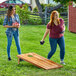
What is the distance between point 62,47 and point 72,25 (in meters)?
11.0

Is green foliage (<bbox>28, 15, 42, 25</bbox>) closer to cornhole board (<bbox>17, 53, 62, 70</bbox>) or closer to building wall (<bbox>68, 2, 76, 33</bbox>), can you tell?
building wall (<bbox>68, 2, 76, 33</bbox>)

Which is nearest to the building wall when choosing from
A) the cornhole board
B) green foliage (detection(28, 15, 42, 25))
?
green foliage (detection(28, 15, 42, 25))

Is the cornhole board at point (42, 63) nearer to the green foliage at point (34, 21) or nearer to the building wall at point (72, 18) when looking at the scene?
the building wall at point (72, 18)

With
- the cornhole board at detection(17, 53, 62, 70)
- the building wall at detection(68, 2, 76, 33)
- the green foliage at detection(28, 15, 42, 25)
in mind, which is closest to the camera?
the cornhole board at detection(17, 53, 62, 70)

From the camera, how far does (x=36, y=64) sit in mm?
7656

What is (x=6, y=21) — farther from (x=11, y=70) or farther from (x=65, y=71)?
(x=65, y=71)

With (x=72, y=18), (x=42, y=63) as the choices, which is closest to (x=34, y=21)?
(x=72, y=18)

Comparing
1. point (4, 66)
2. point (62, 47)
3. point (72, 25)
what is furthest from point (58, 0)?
point (72, 25)

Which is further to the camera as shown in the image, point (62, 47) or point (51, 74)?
point (62, 47)

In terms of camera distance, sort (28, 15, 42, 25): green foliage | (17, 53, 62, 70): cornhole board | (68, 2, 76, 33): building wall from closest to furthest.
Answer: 1. (17, 53, 62, 70): cornhole board
2. (68, 2, 76, 33): building wall
3. (28, 15, 42, 25): green foliage

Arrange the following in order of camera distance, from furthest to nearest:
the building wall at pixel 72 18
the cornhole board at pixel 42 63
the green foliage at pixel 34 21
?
the green foliage at pixel 34 21, the building wall at pixel 72 18, the cornhole board at pixel 42 63

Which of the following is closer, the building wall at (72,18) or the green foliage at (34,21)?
the building wall at (72,18)

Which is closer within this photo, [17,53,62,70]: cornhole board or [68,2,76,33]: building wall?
[17,53,62,70]: cornhole board

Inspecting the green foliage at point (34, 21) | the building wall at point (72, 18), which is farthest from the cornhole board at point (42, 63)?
the green foliage at point (34, 21)
